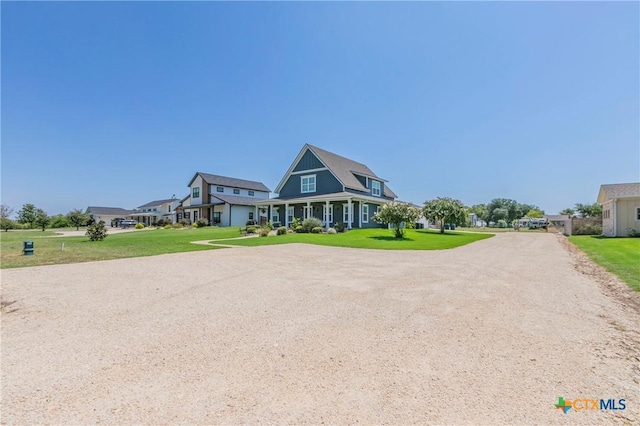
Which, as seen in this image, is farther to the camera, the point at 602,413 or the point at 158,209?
the point at 158,209

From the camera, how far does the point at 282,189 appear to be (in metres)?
34.0

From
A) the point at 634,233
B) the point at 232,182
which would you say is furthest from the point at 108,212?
the point at 634,233

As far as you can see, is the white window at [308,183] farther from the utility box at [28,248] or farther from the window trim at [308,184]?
the utility box at [28,248]

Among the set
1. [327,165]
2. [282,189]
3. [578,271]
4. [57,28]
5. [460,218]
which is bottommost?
[578,271]

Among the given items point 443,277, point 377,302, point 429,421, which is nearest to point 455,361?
point 429,421

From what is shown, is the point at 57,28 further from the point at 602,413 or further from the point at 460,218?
the point at 460,218

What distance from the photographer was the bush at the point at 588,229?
30.4m

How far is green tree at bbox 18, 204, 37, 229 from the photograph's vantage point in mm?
47031

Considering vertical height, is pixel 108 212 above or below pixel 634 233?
above

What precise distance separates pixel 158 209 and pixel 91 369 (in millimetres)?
66059

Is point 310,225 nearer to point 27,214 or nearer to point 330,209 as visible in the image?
point 330,209

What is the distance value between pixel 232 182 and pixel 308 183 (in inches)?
772

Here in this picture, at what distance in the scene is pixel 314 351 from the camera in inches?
151

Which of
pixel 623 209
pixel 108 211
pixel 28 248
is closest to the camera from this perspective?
pixel 28 248
